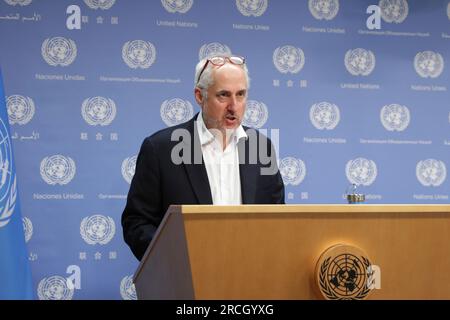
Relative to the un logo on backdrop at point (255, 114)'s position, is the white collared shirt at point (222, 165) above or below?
below

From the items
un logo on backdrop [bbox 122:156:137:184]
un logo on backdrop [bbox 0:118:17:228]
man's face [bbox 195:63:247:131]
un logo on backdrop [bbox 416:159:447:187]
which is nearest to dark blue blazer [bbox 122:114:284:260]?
man's face [bbox 195:63:247:131]

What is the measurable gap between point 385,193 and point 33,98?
2.64 meters

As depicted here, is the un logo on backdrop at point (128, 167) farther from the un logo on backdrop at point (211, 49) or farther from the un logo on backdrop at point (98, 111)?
the un logo on backdrop at point (211, 49)

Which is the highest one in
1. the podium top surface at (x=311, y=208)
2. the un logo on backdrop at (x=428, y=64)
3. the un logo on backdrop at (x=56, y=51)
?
the un logo on backdrop at (x=56, y=51)

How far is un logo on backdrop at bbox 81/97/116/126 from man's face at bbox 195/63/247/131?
4.69ft

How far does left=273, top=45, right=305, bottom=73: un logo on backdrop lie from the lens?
457 centimetres

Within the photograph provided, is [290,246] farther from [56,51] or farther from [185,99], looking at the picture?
[56,51]

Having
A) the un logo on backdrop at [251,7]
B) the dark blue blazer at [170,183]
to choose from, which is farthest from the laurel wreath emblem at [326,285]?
the un logo on backdrop at [251,7]

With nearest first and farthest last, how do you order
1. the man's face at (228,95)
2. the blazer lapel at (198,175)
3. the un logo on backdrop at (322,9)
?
the blazer lapel at (198,175) → the man's face at (228,95) → the un logo on backdrop at (322,9)

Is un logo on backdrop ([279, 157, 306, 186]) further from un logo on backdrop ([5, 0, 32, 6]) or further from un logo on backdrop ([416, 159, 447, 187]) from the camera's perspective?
un logo on backdrop ([5, 0, 32, 6])

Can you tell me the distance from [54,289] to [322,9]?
279 centimetres

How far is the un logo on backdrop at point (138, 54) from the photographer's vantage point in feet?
14.1

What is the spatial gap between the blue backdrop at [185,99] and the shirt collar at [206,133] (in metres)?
1.26
